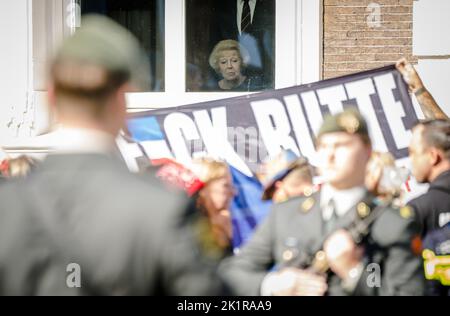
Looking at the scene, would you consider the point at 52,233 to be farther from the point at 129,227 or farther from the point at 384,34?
the point at 384,34

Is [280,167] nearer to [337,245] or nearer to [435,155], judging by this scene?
Result: [337,245]

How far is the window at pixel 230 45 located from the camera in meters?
5.70

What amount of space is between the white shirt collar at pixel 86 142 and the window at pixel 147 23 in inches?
151

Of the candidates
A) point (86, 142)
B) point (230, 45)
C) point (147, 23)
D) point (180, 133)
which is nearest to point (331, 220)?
point (180, 133)

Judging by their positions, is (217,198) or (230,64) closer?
(217,198)

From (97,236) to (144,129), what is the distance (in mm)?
2126

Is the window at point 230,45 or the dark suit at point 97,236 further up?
the window at point 230,45

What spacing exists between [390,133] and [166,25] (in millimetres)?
2629

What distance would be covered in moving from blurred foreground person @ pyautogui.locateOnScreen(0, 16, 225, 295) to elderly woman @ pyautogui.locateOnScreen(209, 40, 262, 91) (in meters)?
3.69

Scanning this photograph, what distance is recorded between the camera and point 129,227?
1.80 meters

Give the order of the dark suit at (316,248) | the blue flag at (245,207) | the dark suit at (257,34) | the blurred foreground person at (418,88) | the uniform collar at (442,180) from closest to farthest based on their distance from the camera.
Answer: the dark suit at (316,248) → the blue flag at (245,207) → the uniform collar at (442,180) → the blurred foreground person at (418,88) → the dark suit at (257,34)

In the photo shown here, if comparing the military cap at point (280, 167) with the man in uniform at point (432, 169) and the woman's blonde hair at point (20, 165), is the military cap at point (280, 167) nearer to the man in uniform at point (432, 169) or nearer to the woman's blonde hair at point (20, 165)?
the man in uniform at point (432, 169)

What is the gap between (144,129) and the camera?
3.91 m

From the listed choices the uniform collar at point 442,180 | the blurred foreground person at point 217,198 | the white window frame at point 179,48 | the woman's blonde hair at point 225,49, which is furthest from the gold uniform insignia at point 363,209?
the woman's blonde hair at point 225,49
